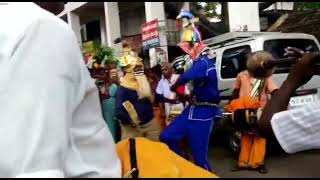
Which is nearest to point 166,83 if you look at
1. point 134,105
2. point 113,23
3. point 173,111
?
point 173,111

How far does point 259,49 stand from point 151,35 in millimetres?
5254

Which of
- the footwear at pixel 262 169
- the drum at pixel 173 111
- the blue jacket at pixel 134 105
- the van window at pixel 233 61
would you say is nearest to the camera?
the blue jacket at pixel 134 105

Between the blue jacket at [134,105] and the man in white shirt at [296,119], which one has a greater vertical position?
the man in white shirt at [296,119]

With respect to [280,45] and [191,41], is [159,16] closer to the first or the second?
[280,45]

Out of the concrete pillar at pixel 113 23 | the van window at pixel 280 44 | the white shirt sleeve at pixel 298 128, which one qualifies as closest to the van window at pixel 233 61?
the van window at pixel 280 44

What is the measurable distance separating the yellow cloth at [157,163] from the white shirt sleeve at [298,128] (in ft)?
1.36

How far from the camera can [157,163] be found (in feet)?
4.18

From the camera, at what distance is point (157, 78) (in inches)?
358

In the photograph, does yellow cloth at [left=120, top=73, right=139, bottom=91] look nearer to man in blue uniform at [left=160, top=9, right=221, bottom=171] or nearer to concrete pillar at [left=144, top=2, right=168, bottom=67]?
man in blue uniform at [left=160, top=9, right=221, bottom=171]

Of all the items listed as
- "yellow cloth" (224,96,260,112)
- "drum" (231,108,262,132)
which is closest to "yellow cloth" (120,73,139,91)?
"yellow cloth" (224,96,260,112)

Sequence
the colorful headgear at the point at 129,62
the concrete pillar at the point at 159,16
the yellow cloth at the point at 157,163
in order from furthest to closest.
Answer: the concrete pillar at the point at 159,16 → the colorful headgear at the point at 129,62 → the yellow cloth at the point at 157,163

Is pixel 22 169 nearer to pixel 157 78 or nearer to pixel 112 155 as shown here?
pixel 112 155

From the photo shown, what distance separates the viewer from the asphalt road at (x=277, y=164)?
228 inches

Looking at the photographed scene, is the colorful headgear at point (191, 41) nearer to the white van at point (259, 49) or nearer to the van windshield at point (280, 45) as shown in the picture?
the white van at point (259, 49)
